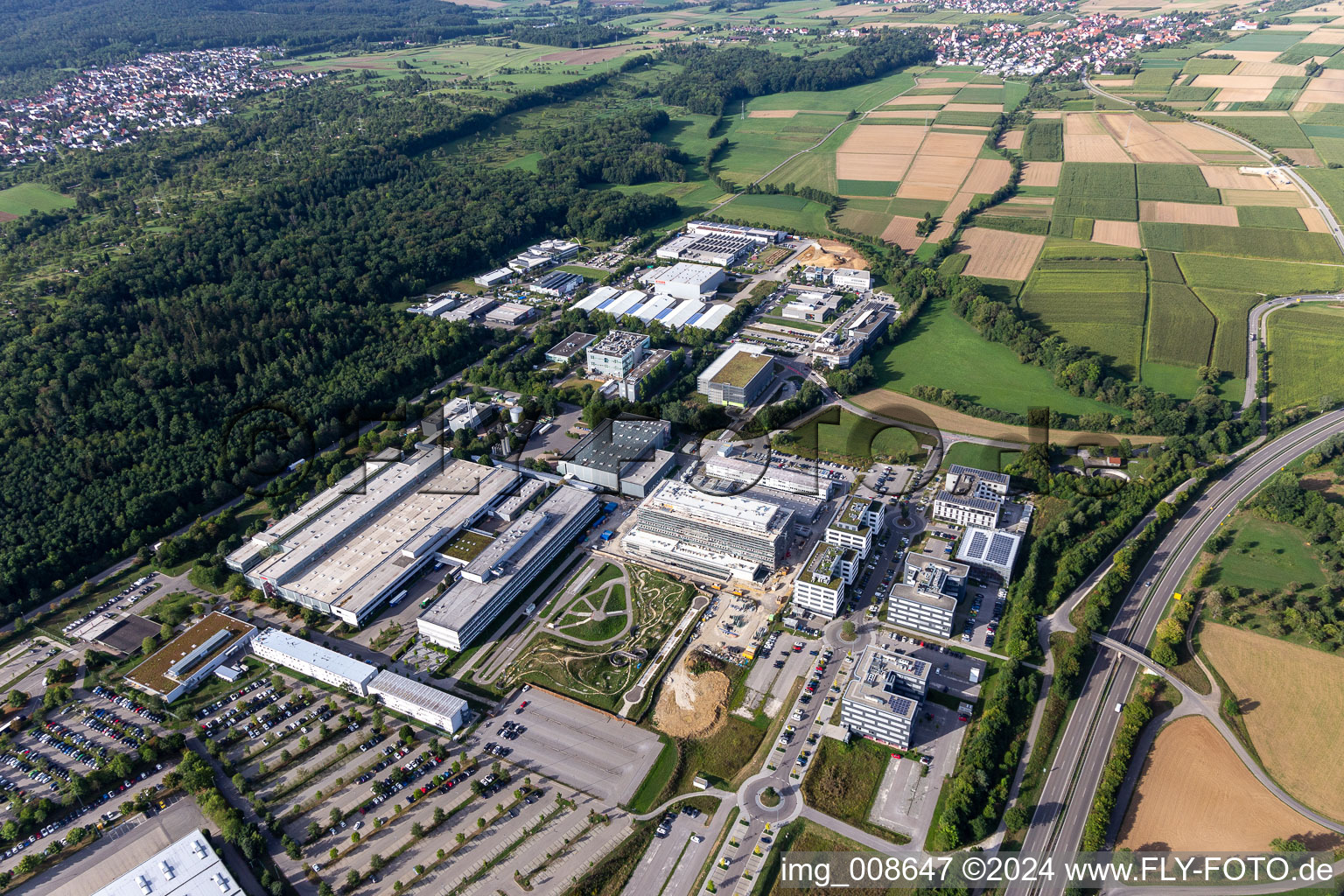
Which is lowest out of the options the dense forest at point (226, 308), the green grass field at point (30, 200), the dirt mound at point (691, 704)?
the dirt mound at point (691, 704)

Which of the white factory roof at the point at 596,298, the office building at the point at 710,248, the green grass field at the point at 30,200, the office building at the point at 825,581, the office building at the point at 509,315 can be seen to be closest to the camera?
the office building at the point at 825,581

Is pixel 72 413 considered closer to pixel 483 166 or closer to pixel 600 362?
pixel 600 362

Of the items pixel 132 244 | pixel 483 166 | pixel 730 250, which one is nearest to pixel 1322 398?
pixel 730 250

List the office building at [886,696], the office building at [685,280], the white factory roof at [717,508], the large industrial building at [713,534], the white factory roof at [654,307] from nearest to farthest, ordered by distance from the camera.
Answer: the office building at [886,696] → the large industrial building at [713,534] → the white factory roof at [717,508] → the white factory roof at [654,307] → the office building at [685,280]

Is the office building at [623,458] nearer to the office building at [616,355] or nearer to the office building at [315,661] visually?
the office building at [616,355]

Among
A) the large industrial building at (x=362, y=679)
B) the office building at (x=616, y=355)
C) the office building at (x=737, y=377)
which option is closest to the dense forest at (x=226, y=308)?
the office building at (x=616, y=355)
